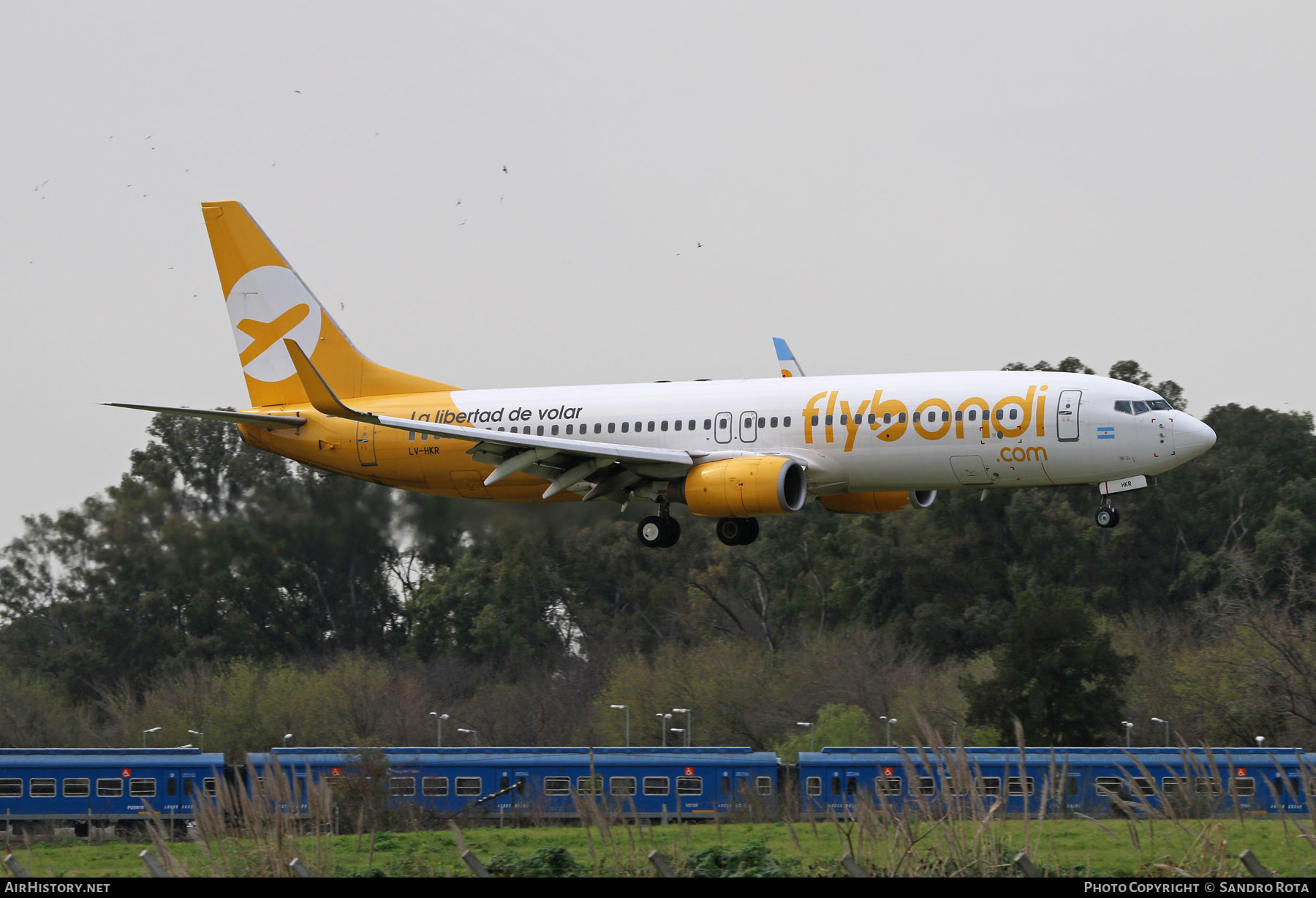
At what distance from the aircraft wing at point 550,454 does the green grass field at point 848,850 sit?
13.3 m

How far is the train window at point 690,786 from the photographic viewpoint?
43125 millimetres

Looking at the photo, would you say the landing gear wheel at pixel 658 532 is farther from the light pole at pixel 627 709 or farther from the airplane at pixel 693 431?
the light pole at pixel 627 709

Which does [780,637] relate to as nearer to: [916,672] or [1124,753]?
[916,672]

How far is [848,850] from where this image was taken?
780 inches

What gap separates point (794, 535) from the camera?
8394 centimetres

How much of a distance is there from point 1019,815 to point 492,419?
23.8 meters

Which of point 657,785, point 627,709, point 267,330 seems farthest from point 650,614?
point 657,785

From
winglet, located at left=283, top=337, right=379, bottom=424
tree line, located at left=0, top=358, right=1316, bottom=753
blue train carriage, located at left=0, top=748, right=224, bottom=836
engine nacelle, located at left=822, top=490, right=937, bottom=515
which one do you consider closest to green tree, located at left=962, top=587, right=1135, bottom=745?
tree line, located at left=0, top=358, right=1316, bottom=753

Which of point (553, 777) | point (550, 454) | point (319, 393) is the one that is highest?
point (319, 393)

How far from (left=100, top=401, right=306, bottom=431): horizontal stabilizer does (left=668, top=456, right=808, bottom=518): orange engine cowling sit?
497 inches

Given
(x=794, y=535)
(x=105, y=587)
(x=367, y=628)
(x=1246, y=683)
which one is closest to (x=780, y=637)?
(x=794, y=535)

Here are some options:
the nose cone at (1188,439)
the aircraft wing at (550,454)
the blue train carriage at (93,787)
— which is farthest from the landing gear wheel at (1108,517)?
the blue train carriage at (93,787)

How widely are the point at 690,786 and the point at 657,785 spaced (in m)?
1.01

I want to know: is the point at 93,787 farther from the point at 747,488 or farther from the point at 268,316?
the point at 747,488
